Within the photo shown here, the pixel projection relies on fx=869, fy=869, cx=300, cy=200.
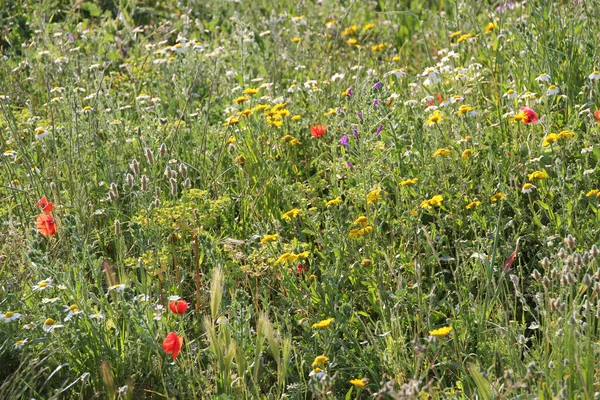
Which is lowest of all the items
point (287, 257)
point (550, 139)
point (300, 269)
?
point (300, 269)

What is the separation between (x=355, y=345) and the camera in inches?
110

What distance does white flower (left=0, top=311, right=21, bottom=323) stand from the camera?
2.62 metres

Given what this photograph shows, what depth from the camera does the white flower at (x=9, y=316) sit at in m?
2.62

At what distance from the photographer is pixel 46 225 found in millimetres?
3006

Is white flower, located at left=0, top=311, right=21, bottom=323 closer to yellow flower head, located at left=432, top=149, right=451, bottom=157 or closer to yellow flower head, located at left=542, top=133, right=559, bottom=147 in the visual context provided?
yellow flower head, located at left=432, top=149, right=451, bottom=157

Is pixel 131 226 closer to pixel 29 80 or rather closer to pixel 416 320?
pixel 416 320

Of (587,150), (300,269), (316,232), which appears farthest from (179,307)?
(587,150)

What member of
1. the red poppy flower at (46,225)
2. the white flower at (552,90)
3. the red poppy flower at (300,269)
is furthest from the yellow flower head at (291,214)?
the white flower at (552,90)

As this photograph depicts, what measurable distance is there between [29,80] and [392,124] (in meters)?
2.21

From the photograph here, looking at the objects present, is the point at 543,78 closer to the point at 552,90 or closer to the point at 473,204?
the point at 552,90

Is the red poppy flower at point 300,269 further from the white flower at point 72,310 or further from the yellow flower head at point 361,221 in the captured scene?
the white flower at point 72,310

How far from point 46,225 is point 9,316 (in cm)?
45

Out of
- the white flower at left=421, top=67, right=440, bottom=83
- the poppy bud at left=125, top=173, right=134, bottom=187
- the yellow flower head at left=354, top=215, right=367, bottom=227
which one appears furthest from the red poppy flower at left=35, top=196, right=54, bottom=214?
the white flower at left=421, top=67, right=440, bottom=83

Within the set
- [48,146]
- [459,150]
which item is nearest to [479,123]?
[459,150]
